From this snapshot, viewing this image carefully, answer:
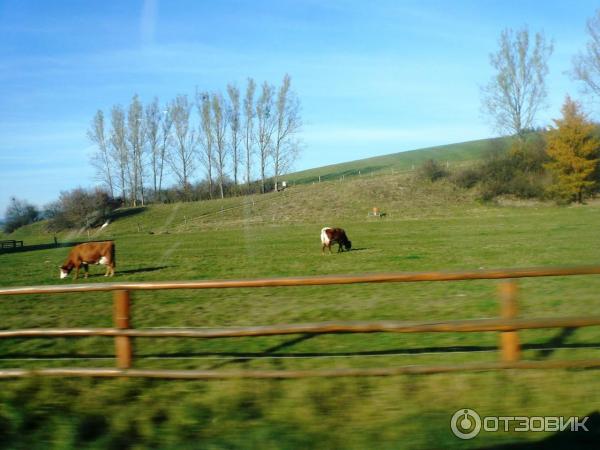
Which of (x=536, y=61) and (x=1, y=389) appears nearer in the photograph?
(x=1, y=389)

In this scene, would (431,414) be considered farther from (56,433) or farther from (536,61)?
(536,61)

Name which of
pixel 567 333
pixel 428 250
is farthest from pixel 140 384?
pixel 428 250

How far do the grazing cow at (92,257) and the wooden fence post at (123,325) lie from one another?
43.6 ft

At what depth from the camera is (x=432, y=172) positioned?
59.4m

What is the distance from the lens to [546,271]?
538 centimetres

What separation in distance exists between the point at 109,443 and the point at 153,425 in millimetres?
430

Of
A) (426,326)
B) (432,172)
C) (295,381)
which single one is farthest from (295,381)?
(432,172)

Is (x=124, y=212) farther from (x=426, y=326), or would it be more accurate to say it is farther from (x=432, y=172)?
(x=426, y=326)

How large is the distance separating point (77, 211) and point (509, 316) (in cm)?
5883

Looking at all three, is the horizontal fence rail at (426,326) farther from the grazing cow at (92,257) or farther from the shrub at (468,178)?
the shrub at (468,178)

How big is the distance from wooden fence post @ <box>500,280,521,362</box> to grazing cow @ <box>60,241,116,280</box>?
15.4 m

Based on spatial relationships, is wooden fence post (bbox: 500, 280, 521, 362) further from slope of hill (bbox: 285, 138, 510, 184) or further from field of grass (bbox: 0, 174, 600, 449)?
slope of hill (bbox: 285, 138, 510, 184)

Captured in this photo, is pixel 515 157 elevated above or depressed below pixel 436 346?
above

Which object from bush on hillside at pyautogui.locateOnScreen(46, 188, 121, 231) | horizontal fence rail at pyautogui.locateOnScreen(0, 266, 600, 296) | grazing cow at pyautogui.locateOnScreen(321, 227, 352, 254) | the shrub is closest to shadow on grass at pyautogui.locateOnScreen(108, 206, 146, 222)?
bush on hillside at pyautogui.locateOnScreen(46, 188, 121, 231)
